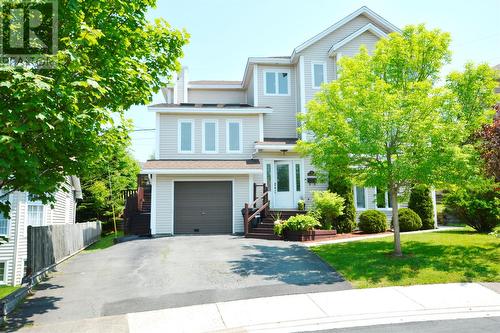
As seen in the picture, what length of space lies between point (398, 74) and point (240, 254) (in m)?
8.17

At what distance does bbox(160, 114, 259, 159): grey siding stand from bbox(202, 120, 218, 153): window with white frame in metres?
0.17

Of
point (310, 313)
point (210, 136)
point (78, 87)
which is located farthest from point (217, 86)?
point (310, 313)

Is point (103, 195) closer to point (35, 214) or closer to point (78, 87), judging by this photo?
point (35, 214)

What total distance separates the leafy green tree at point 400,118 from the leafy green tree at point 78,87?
17.7ft

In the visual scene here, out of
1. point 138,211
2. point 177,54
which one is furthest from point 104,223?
point 177,54

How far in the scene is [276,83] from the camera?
21.1 m

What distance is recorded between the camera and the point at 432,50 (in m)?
12.1

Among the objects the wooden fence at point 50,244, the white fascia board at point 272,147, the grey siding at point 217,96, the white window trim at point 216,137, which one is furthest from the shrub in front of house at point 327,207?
the grey siding at point 217,96

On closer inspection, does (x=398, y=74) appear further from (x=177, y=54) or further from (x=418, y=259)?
(x=177, y=54)

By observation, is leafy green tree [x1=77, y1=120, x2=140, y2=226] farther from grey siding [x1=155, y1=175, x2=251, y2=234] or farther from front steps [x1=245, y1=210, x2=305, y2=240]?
front steps [x1=245, y1=210, x2=305, y2=240]

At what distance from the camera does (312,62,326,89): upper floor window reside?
66.5ft

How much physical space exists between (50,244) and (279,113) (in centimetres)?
1373

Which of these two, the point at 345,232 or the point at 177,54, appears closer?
the point at 177,54

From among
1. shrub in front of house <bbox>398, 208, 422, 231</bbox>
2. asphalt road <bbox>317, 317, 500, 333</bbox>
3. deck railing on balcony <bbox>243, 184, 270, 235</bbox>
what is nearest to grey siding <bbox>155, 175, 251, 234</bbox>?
deck railing on balcony <bbox>243, 184, 270, 235</bbox>
